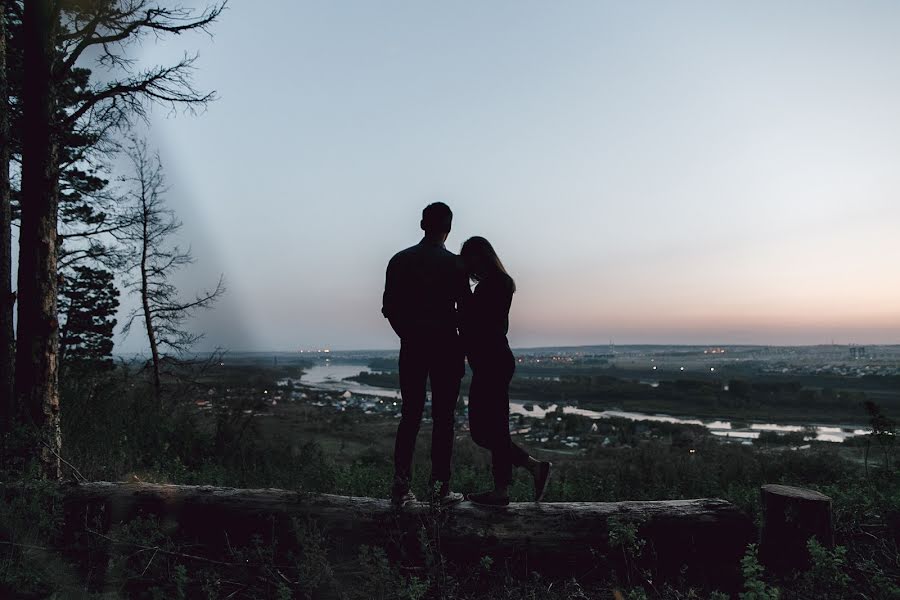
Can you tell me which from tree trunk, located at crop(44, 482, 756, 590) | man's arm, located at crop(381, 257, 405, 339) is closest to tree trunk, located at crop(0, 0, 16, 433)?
tree trunk, located at crop(44, 482, 756, 590)

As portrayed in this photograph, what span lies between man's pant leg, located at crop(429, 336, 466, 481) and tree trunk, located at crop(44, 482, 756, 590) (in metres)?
0.37

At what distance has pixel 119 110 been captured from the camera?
665 cm

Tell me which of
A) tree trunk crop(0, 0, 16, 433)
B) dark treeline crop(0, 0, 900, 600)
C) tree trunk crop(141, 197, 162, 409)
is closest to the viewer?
dark treeline crop(0, 0, 900, 600)

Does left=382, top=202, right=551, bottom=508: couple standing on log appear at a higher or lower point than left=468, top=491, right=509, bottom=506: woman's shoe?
higher

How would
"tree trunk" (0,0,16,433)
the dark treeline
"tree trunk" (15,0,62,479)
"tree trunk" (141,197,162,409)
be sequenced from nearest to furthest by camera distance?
the dark treeline < "tree trunk" (15,0,62,479) < "tree trunk" (0,0,16,433) < "tree trunk" (141,197,162,409)

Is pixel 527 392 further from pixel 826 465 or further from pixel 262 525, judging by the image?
pixel 262 525

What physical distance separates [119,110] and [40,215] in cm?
169

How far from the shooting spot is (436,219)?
423 cm

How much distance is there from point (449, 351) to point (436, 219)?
3.57 feet

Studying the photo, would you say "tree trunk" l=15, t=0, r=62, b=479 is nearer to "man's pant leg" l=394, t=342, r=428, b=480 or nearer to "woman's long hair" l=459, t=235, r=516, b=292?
A: "man's pant leg" l=394, t=342, r=428, b=480

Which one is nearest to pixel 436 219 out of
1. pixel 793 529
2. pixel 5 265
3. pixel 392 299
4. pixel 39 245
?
pixel 392 299

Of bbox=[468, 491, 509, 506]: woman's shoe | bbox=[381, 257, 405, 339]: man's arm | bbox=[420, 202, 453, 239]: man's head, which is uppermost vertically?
bbox=[420, 202, 453, 239]: man's head

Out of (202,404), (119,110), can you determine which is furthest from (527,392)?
(119,110)

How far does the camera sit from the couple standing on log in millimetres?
3941
